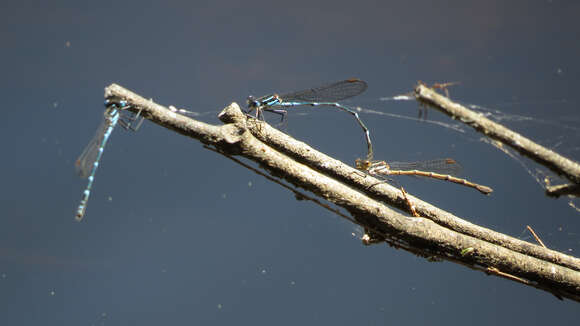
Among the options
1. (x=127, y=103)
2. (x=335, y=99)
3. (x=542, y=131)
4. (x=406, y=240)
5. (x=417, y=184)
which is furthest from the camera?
(x=542, y=131)

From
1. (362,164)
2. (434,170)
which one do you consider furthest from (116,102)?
(434,170)

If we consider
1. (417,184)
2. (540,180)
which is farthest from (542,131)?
(417,184)

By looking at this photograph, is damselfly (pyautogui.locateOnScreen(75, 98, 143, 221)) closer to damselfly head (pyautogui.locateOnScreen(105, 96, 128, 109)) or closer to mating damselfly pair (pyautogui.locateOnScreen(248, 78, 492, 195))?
damselfly head (pyautogui.locateOnScreen(105, 96, 128, 109))

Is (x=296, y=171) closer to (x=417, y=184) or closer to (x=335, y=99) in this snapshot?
(x=335, y=99)

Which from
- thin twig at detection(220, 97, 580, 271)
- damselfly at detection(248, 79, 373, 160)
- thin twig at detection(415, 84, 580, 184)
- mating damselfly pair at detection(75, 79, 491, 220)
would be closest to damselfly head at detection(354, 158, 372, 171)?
mating damselfly pair at detection(75, 79, 491, 220)

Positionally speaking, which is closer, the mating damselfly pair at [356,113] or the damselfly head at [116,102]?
the damselfly head at [116,102]

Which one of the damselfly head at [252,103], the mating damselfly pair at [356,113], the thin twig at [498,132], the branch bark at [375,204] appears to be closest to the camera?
the branch bark at [375,204]

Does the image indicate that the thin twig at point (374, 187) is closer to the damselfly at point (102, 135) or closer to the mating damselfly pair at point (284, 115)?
the mating damselfly pair at point (284, 115)

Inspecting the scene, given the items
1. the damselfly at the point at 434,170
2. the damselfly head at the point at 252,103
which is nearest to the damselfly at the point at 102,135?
the damselfly head at the point at 252,103
